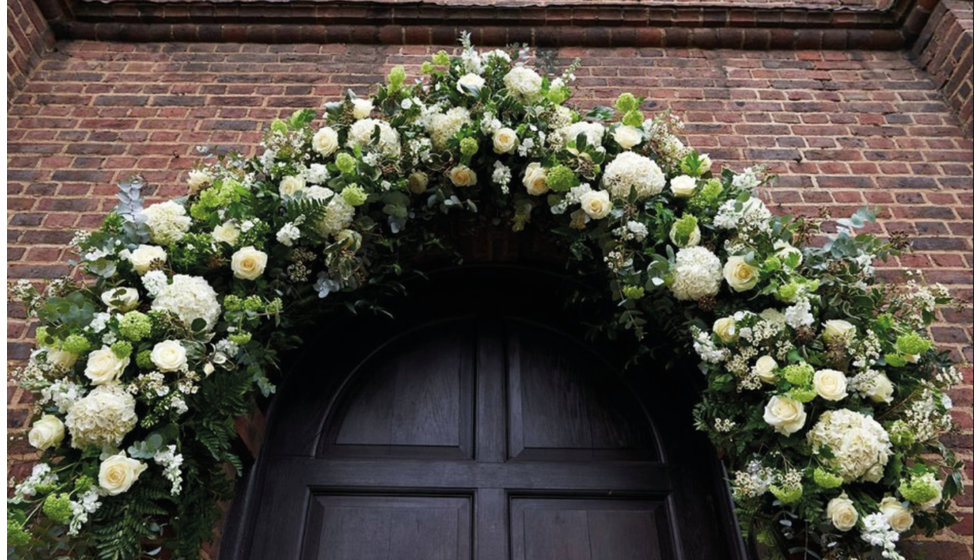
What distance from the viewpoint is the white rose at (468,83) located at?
10.2ft

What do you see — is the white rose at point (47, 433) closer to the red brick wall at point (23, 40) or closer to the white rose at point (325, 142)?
the white rose at point (325, 142)

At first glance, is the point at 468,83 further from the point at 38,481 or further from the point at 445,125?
the point at 38,481

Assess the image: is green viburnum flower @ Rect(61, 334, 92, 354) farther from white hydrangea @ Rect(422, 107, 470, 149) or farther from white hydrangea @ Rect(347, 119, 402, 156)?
white hydrangea @ Rect(422, 107, 470, 149)

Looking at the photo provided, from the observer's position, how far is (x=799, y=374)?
2.37 metres

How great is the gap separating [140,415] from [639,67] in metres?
3.10

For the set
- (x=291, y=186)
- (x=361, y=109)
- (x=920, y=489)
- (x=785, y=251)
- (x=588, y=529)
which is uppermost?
(x=361, y=109)

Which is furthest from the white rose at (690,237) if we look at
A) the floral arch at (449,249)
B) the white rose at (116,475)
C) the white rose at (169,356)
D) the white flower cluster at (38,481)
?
the white flower cluster at (38,481)

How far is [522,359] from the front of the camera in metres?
3.33

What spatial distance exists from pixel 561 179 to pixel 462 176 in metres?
0.43

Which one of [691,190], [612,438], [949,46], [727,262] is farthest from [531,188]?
[949,46]

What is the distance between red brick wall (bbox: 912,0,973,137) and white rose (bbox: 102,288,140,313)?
13.0ft

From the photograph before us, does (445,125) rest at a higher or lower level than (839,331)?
higher

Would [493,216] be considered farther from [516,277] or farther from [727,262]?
[727,262]

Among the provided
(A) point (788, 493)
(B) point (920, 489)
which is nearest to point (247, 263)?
(A) point (788, 493)
